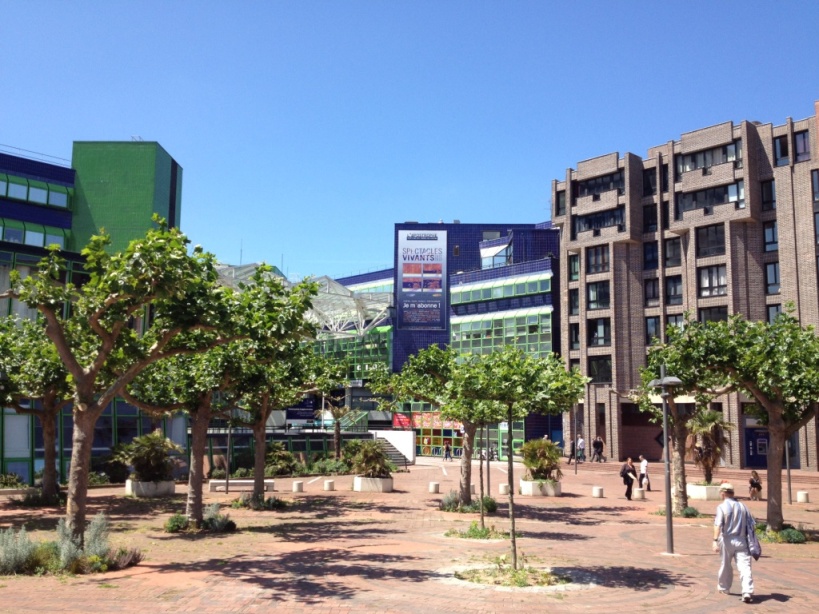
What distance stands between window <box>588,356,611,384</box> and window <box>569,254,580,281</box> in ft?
21.4

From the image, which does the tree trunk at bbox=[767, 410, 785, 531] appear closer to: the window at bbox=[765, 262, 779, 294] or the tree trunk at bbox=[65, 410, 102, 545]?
the tree trunk at bbox=[65, 410, 102, 545]

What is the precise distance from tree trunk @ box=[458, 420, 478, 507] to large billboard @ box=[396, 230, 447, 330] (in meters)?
48.9

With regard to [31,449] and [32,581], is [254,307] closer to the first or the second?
[32,581]

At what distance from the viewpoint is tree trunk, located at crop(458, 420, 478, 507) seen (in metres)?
23.1

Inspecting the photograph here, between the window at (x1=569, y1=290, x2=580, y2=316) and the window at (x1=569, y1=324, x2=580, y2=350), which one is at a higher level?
the window at (x1=569, y1=290, x2=580, y2=316)

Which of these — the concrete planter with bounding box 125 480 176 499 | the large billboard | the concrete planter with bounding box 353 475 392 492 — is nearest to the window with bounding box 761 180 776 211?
the large billboard

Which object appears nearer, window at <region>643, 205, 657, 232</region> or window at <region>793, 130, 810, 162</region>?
window at <region>793, 130, 810, 162</region>

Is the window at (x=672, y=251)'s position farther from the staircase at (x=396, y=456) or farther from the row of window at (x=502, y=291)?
the staircase at (x=396, y=456)

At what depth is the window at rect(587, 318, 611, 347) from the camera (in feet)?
187

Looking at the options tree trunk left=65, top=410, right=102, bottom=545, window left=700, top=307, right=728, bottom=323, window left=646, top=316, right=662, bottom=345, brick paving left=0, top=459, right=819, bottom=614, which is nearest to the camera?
brick paving left=0, top=459, right=819, bottom=614

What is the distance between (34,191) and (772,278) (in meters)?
50.9

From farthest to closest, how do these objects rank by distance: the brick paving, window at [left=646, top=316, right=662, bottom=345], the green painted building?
the green painted building < window at [left=646, top=316, right=662, bottom=345] < the brick paving

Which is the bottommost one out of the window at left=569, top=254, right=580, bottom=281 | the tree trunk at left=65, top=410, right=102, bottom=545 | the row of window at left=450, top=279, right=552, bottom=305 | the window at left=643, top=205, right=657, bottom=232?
the tree trunk at left=65, top=410, right=102, bottom=545

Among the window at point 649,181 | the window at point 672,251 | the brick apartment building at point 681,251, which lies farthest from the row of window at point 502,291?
the window at point 649,181
